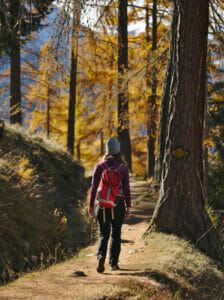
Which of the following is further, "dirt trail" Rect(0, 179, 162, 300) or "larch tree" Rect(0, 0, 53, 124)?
"larch tree" Rect(0, 0, 53, 124)

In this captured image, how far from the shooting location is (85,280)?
449 centimetres

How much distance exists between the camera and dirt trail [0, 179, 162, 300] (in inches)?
155

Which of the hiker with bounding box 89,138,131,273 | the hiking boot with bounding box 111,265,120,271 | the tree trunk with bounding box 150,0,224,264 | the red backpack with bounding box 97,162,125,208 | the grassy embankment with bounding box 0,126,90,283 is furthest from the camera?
the tree trunk with bounding box 150,0,224,264

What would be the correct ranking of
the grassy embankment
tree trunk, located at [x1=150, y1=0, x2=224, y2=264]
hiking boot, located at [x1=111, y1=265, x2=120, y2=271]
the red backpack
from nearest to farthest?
1. the red backpack
2. hiking boot, located at [x1=111, y1=265, x2=120, y2=271]
3. the grassy embankment
4. tree trunk, located at [x1=150, y1=0, x2=224, y2=264]

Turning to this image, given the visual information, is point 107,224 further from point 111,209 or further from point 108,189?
point 108,189

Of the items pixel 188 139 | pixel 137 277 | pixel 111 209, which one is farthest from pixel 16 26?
pixel 137 277

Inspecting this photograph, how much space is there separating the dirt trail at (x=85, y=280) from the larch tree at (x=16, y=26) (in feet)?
12.0

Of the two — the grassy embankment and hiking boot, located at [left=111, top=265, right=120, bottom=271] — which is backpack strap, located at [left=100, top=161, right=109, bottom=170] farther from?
the grassy embankment

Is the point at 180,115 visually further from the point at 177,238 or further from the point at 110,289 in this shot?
the point at 110,289

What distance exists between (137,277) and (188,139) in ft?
9.19

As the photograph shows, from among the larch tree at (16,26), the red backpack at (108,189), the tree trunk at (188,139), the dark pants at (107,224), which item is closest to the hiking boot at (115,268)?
the dark pants at (107,224)

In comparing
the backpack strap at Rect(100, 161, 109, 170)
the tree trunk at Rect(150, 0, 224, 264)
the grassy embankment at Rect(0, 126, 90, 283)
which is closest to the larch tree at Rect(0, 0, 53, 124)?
the grassy embankment at Rect(0, 126, 90, 283)

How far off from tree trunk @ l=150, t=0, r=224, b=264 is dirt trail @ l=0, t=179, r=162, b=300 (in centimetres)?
96

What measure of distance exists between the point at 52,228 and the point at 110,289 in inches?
132
